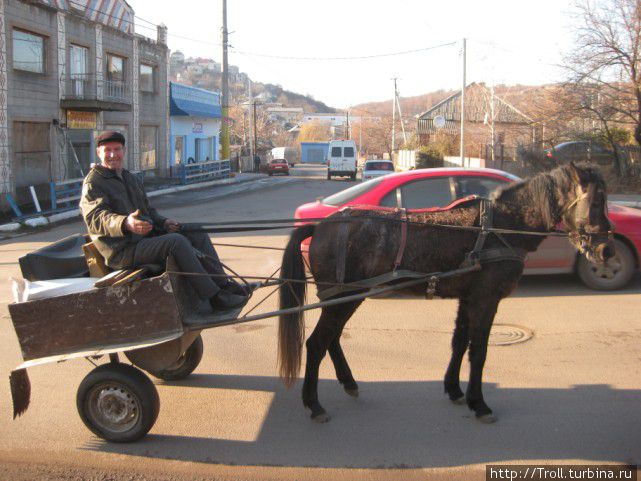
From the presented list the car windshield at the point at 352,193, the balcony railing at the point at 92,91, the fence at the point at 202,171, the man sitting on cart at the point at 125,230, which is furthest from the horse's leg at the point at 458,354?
the fence at the point at 202,171

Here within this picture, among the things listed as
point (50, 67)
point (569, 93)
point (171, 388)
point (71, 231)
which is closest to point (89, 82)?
point (50, 67)

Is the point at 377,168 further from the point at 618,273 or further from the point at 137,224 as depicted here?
the point at 137,224

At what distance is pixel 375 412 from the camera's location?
A: 491 cm

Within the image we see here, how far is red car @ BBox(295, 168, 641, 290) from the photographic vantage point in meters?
8.41

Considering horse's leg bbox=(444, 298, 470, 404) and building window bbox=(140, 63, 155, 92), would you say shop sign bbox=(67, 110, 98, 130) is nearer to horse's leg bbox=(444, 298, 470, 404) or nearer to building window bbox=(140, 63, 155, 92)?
building window bbox=(140, 63, 155, 92)

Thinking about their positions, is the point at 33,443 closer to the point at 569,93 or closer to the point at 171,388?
the point at 171,388

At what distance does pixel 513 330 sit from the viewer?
23.0 feet

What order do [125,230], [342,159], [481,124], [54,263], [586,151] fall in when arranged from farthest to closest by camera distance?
[481,124]
[342,159]
[586,151]
[54,263]
[125,230]

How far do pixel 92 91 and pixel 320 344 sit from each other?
26006mm

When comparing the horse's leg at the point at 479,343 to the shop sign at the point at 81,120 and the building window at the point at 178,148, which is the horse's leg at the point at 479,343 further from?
the building window at the point at 178,148

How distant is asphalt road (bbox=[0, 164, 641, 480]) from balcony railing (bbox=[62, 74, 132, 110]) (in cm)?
2004

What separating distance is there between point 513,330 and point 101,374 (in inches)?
179

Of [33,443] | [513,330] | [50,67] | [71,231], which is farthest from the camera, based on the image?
[50,67]

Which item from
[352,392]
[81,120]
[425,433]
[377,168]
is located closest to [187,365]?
[352,392]
